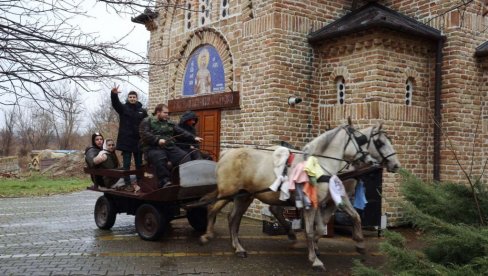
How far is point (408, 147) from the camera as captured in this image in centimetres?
981

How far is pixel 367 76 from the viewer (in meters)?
9.54

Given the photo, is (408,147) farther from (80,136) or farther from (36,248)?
(80,136)

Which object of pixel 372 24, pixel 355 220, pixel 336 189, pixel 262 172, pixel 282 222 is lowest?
pixel 282 222

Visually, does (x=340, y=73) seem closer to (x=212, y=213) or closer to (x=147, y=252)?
(x=212, y=213)

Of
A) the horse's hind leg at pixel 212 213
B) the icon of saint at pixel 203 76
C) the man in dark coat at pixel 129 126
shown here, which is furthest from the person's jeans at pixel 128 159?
the icon of saint at pixel 203 76

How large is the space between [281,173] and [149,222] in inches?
110

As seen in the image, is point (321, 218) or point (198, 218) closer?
point (321, 218)

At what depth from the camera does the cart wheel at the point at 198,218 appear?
919cm

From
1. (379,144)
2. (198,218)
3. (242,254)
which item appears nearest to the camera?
(379,144)

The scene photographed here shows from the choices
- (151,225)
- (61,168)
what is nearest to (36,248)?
(151,225)

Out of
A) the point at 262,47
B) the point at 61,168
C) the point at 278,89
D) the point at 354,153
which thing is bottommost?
the point at 61,168

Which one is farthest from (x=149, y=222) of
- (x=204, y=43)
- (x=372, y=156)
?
(x=204, y=43)

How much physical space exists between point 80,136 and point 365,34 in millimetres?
55546

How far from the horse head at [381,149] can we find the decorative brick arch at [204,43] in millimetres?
5098
